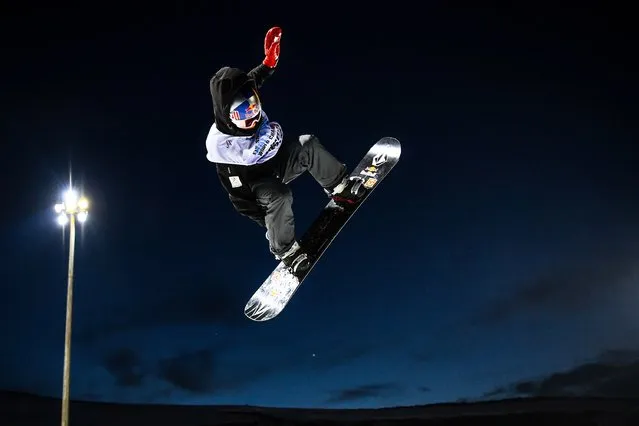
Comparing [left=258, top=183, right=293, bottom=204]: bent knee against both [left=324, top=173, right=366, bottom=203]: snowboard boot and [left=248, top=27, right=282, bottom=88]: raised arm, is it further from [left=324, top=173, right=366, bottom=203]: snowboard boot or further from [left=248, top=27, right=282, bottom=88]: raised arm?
[left=248, top=27, right=282, bottom=88]: raised arm

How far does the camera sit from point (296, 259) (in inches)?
274

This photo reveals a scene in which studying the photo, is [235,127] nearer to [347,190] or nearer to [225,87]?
[225,87]

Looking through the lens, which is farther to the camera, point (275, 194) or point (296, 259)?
point (296, 259)

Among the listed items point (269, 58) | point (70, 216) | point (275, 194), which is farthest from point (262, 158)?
point (70, 216)

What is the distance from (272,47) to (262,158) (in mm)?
1229

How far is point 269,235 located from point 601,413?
38.0 metres

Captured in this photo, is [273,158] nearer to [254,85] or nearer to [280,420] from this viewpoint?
[254,85]

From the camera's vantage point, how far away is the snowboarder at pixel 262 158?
568cm

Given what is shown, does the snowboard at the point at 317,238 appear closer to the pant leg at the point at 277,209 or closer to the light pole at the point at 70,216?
the pant leg at the point at 277,209

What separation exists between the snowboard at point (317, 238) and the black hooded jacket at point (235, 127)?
0.77 meters

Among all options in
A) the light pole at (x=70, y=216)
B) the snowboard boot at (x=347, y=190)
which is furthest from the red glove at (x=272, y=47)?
the light pole at (x=70, y=216)

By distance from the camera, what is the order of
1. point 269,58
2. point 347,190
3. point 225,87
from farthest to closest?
point 347,190 → point 269,58 → point 225,87

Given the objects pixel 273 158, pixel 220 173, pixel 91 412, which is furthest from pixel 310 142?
pixel 91 412

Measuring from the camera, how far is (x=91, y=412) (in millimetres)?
30484
